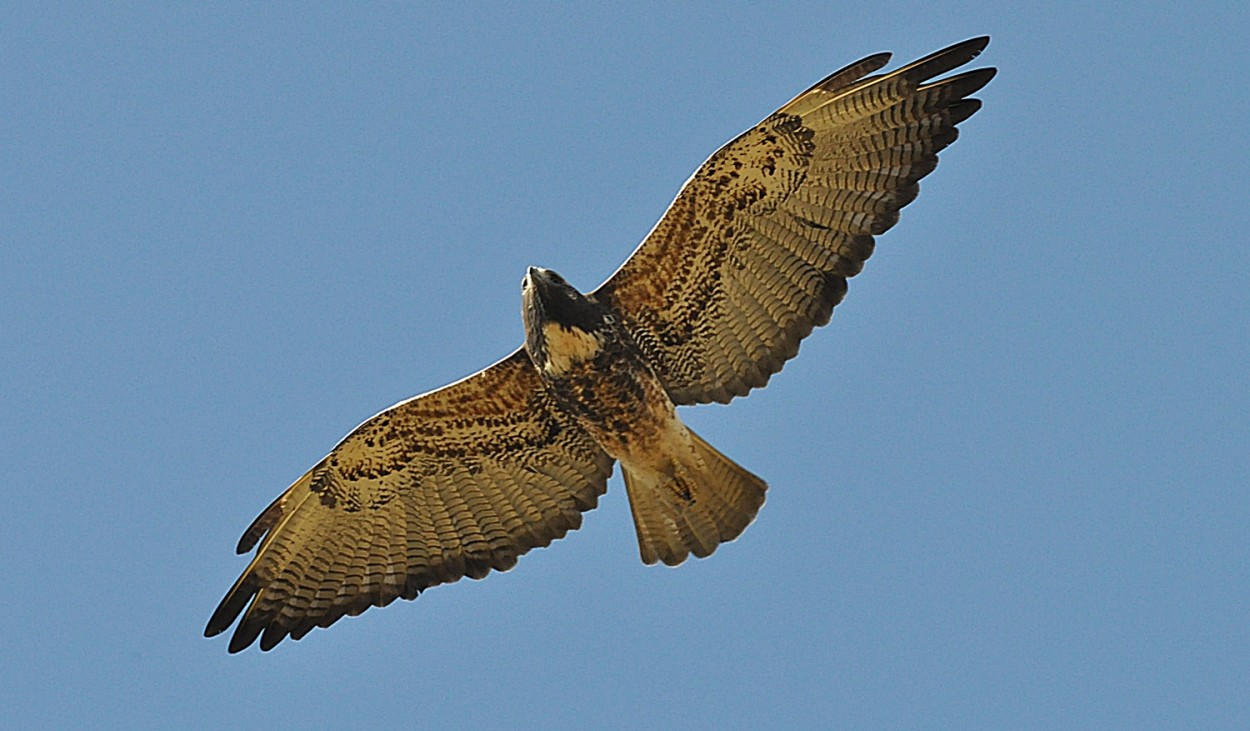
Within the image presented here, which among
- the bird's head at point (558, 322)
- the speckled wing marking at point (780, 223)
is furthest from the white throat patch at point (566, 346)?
the speckled wing marking at point (780, 223)

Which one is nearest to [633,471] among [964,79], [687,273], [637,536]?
[637,536]

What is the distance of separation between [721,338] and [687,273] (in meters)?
0.62

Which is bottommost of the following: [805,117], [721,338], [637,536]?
[637,536]

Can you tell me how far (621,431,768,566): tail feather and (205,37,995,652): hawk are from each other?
0.01 meters

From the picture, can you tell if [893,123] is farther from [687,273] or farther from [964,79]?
[687,273]

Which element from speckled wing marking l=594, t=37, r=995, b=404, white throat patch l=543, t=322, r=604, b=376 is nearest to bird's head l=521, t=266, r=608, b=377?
white throat patch l=543, t=322, r=604, b=376

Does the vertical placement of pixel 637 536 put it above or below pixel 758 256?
below

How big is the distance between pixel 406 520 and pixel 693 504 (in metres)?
2.38

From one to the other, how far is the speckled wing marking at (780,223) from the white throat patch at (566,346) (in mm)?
459

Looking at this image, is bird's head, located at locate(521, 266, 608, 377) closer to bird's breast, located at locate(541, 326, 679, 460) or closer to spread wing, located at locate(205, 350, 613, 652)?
bird's breast, located at locate(541, 326, 679, 460)

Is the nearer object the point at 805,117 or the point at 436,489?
the point at 805,117

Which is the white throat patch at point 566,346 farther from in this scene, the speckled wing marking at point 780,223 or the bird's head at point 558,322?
the speckled wing marking at point 780,223

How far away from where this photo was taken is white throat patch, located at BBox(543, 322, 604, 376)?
12.4m

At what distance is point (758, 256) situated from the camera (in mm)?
12836
